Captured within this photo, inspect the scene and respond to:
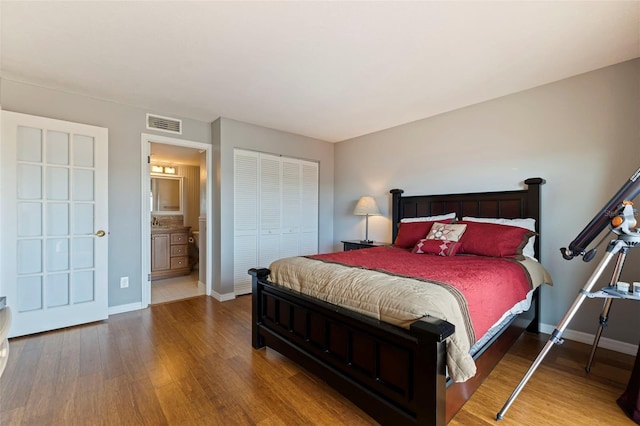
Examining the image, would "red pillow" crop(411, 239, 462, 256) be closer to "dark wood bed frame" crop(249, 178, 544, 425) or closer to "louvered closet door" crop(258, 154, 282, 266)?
"dark wood bed frame" crop(249, 178, 544, 425)

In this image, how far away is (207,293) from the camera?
4016 mm

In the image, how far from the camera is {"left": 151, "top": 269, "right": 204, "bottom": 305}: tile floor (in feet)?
12.8

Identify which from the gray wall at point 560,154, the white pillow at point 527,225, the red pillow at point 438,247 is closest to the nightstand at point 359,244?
the gray wall at point 560,154

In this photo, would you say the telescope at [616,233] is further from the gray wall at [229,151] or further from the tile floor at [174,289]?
the tile floor at [174,289]

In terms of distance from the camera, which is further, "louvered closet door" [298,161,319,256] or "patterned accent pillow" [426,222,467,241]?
"louvered closet door" [298,161,319,256]

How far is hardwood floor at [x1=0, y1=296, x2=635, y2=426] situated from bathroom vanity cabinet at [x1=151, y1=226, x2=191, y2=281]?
7.18ft

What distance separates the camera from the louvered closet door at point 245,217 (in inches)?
155

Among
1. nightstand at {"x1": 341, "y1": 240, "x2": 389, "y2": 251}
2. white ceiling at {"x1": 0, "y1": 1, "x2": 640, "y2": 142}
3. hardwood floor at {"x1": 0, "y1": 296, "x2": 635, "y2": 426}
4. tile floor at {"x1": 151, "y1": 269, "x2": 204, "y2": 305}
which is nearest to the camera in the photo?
hardwood floor at {"x1": 0, "y1": 296, "x2": 635, "y2": 426}

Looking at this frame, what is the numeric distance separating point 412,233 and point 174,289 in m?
3.51

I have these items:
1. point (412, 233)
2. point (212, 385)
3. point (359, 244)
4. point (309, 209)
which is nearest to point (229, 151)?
point (309, 209)

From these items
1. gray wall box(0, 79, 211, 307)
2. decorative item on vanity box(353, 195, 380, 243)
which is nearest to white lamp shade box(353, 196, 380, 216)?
decorative item on vanity box(353, 195, 380, 243)

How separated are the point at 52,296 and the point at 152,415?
6.88ft

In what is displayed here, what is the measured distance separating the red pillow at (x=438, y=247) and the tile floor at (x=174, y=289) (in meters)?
3.07

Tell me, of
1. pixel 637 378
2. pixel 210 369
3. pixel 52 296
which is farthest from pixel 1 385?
pixel 637 378
